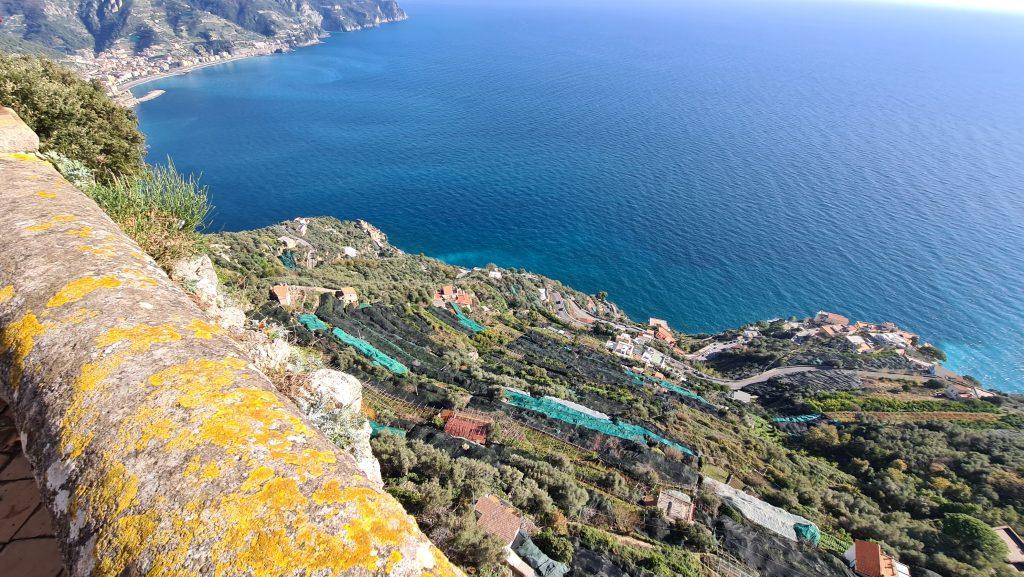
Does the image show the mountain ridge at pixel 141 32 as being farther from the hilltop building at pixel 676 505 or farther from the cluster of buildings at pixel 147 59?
the hilltop building at pixel 676 505

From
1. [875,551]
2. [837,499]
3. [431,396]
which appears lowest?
[837,499]

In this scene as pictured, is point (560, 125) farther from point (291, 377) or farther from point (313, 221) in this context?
point (291, 377)

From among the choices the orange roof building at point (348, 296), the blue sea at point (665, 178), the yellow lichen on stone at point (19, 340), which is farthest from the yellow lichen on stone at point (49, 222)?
the blue sea at point (665, 178)

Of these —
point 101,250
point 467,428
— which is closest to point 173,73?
point 467,428

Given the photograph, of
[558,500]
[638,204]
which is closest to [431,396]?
[558,500]

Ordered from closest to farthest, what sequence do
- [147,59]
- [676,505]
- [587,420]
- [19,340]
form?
[19,340] → [676,505] → [587,420] → [147,59]

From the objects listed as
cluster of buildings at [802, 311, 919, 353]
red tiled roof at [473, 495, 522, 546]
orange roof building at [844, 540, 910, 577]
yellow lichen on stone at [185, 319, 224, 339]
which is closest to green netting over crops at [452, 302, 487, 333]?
red tiled roof at [473, 495, 522, 546]

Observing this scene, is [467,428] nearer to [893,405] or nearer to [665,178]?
[893,405]
